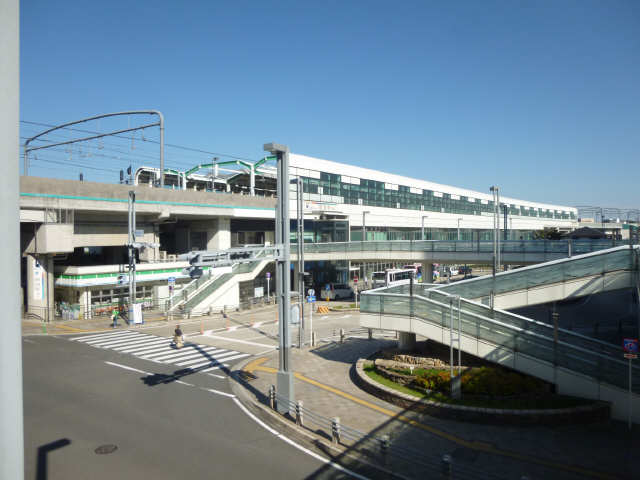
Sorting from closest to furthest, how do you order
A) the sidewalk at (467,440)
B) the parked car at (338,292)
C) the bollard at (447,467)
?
the bollard at (447,467) < the sidewalk at (467,440) < the parked car at (338,292)

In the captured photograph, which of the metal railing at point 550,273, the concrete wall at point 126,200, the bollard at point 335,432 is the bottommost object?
the bollard at point 335,432

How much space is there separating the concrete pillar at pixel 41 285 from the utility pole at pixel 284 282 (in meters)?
24.1

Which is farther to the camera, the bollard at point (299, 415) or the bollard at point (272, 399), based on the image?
the bollard at point (272, 399)

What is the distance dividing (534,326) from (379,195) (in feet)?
147

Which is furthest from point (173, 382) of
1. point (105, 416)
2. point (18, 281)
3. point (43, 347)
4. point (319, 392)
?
point (18, 281)

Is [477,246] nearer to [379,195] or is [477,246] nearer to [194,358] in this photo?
[194,358]

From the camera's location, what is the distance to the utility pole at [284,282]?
46.4 feet

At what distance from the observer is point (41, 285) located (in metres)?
31.4

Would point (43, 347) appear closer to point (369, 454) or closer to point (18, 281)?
point (369, 454)

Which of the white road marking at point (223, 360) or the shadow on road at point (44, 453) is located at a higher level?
the shadow on road at point (44, 453)

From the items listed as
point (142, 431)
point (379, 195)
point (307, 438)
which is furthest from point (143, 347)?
point (379, 195)

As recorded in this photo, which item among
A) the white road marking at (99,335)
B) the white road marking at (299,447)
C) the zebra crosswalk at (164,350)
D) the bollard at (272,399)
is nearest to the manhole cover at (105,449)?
the white road marking at (299,447)

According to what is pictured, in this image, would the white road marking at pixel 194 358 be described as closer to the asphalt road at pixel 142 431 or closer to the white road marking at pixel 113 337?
the asphalt road at pixel 142 431

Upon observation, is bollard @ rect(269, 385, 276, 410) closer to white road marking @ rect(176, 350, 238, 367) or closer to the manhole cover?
the manhole cover
